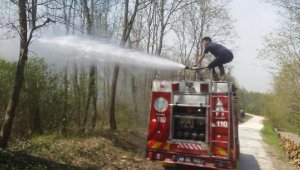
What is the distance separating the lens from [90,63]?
1480 centimetres

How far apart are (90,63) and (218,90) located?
6.87 m

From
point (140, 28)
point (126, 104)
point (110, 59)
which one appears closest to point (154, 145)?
Result: point (110, 59)

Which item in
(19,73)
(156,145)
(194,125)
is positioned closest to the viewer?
(19,73)

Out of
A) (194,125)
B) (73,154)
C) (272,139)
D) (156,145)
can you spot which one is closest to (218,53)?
(194,125)

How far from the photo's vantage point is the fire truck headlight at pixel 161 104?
987cm

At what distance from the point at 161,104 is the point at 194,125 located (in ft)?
3.37

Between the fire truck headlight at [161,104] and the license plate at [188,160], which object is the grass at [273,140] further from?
the fire truck headlight at [161,104]

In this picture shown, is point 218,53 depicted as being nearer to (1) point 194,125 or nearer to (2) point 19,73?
(1) point 194,125

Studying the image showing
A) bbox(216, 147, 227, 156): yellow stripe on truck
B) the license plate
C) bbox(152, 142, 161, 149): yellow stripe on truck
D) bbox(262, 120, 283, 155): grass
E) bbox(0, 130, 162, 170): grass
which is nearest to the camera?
bbox(0, 130, 162, 170): grass

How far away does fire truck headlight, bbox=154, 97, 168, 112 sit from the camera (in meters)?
9.87

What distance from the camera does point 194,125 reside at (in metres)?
10.0

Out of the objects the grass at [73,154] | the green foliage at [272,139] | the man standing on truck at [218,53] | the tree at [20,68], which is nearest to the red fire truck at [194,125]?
the man standing on truck at [218,53]

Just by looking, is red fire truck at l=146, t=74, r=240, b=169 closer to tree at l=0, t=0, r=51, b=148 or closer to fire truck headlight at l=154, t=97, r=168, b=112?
fire truck headlight at l=154, t=97, r=168, b=112

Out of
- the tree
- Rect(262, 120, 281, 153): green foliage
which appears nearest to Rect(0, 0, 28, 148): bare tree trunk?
the tree
